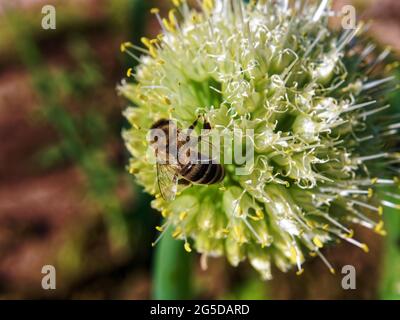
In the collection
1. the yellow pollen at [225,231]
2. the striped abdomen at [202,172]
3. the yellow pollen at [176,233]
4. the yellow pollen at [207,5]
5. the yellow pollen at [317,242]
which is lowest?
the yellow pollen at [317,242]

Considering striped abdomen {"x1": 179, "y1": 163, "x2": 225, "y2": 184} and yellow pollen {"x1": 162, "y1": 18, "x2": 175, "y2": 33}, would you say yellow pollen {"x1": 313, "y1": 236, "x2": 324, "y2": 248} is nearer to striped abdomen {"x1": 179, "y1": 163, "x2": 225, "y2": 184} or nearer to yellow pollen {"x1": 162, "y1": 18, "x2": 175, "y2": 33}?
striped abdomen {"x1": 179, "y1": 163, "x2": 225, "y2": 184}

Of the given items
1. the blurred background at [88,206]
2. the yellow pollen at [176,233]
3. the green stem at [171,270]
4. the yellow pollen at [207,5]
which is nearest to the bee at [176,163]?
the yellow pollen at [176,233]

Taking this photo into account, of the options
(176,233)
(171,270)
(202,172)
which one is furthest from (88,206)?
(202,172)

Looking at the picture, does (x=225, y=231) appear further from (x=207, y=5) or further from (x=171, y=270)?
(x=207, y=5)

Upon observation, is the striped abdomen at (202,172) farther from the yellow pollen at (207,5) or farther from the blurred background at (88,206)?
the blurred background at (88,206)

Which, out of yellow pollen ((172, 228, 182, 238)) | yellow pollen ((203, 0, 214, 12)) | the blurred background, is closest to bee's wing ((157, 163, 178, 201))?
yellow pollen ((172, 228, 182, 238))

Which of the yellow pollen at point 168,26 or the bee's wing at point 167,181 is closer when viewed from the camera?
the bee's wing at point 167,181
